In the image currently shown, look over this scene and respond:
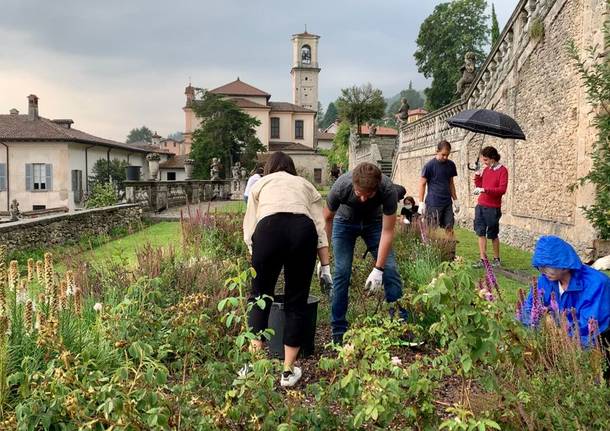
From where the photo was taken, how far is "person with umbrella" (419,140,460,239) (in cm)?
830

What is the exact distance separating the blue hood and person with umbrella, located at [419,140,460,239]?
4.60 m

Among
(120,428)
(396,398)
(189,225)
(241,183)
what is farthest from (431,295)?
(241,183)

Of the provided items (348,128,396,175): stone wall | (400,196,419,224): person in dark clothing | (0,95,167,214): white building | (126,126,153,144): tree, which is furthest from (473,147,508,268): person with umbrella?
(126,126,153,144): tree

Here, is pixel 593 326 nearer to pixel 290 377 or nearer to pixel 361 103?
pixel 290 377

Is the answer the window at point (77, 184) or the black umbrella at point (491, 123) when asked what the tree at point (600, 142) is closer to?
the black umbrella at point (491, 123)

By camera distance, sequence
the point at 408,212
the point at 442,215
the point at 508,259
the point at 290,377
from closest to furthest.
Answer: the point at 290,377
the point at 442,215
the point at 508,259
the point at 408,212

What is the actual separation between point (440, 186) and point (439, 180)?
0.10 metres

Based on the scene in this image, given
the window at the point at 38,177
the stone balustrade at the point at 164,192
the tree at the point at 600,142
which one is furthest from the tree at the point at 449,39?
the tree at the point at 600,142

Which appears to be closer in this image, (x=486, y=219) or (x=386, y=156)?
(x=486, y=219)

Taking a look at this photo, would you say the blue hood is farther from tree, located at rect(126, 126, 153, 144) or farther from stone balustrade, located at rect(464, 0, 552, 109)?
tree, located at rect(126, 126, 153, 144)

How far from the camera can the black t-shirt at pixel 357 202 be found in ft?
14.8

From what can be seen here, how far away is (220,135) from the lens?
45.3 m

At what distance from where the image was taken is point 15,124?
4016 centimetres

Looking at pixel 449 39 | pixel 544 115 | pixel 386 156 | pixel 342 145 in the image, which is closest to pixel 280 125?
pixel 342 145
